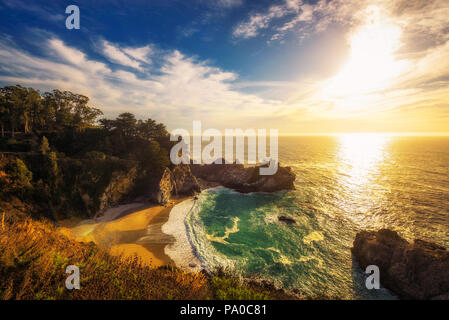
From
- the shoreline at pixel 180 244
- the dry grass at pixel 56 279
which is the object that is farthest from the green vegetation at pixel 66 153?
the dry grass at pixel 56 279

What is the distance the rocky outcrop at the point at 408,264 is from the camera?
16.0 metres

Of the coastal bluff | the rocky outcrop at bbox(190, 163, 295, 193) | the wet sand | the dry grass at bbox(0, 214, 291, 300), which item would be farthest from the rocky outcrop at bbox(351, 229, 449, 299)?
the coastal bluff

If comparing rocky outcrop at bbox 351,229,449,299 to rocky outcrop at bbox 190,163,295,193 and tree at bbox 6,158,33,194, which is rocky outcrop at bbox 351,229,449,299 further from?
tree at bbox 6,158,33,194

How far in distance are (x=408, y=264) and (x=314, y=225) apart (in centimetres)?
1277

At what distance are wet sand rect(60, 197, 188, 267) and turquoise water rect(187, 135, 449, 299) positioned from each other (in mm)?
5385

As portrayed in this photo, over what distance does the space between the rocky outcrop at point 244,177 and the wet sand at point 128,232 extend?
2663cm

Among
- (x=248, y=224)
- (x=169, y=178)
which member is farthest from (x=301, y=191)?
(x=169, y=178)

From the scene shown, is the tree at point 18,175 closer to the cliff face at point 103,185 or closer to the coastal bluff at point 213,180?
the cliff face at point 103,185

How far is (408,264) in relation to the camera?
17.7 metres

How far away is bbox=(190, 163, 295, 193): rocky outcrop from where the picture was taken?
49844 millimetres

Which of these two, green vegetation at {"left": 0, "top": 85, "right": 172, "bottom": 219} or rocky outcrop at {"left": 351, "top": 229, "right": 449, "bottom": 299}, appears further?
green vegetation at {"left": 0, "top": 85, "right": 172, "bottom": 219}
